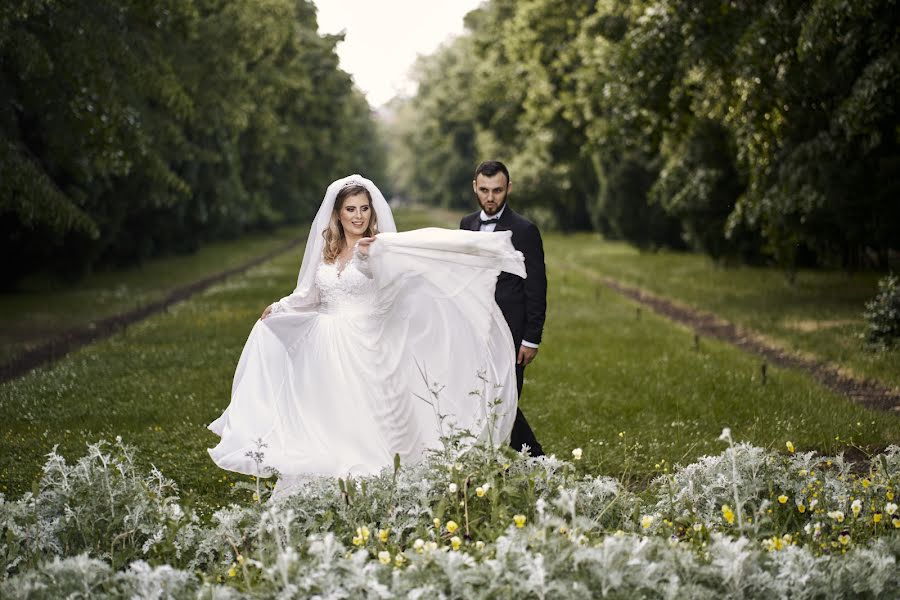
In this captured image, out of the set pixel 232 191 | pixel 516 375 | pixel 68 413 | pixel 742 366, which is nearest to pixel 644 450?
pixel 516 375

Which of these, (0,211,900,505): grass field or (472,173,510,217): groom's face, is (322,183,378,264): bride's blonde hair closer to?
(472,173,510,217): groom's face

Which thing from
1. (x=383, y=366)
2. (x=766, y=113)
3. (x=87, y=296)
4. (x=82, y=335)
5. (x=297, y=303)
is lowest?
(x=82, y=335)

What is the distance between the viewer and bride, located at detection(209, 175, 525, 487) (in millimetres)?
6168

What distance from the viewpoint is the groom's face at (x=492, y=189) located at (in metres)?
6.28

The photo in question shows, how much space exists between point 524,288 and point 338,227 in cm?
142

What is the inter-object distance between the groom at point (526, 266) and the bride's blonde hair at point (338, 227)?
0.72 metres

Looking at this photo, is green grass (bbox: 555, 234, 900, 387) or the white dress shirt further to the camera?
green grass (bbox: 555, 234, 900, 387)

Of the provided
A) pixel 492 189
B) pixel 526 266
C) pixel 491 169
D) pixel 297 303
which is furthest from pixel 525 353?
pixel 297 303

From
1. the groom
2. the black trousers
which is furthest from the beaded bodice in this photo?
the black trousers

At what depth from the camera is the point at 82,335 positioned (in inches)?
644

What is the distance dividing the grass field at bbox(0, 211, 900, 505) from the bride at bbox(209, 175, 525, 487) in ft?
3.04

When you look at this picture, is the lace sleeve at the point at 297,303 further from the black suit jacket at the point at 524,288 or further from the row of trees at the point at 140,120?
the row of trees at the point at 140,120

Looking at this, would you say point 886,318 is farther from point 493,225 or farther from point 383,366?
point 383,366

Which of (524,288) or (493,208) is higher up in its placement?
(493,208)
